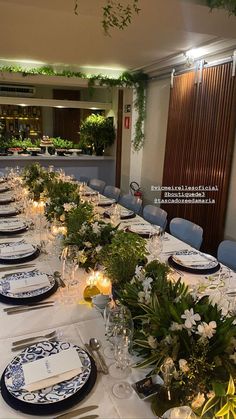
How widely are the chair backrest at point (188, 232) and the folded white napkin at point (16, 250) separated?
1.29m

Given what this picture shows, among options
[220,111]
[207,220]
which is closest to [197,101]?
[220,111]

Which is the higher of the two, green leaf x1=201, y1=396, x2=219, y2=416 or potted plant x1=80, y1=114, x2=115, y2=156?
potted plant x1=80, y1=114, x2=115, y2=156

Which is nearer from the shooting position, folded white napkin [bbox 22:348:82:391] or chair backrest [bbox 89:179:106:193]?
folded white napkin [bbox 22:348:82:391]

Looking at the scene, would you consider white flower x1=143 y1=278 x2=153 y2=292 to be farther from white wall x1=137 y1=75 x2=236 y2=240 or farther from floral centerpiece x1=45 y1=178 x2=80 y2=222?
white wall x1=137 y1=75 x2=236 y2=240

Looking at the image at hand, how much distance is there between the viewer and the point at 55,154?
637 centimetres

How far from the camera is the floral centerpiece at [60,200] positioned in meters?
2.25

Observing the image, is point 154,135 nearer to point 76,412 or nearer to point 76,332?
point 76,332

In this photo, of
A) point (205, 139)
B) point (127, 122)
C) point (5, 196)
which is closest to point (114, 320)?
point (5, 196)

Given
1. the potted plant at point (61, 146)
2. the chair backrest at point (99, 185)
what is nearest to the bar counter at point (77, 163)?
the potted plant at point (61, 146)

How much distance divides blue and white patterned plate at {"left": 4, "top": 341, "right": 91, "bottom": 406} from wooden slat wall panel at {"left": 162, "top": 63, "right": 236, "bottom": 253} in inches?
116

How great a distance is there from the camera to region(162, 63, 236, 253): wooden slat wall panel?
139 inches

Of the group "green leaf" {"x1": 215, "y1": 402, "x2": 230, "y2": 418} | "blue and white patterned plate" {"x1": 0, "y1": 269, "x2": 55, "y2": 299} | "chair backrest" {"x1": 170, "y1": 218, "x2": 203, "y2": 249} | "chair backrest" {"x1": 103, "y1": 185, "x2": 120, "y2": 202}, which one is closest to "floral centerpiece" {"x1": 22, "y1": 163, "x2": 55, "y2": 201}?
"chair backrest" {"x1": 103, "y1": 185, "x2": 120, "y2": 202}

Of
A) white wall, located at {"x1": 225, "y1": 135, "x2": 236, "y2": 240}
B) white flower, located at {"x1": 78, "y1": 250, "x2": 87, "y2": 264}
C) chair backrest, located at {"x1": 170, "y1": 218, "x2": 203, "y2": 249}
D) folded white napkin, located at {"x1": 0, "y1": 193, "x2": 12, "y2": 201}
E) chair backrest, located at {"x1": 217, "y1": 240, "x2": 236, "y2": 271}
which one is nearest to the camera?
white flower, located at {"x1": 78, "y1": 250, "x2": 87, "y2": 264}

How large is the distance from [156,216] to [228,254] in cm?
102
